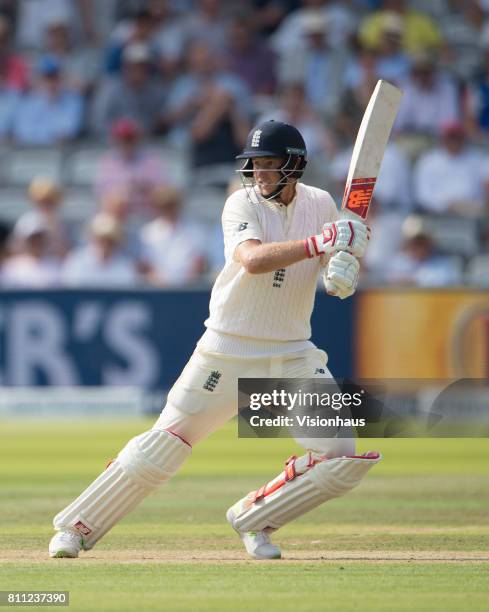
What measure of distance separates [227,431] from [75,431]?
56.7 inches

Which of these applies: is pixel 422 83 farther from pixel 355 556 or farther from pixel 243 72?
pixel 355 556

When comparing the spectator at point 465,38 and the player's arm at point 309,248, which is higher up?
the spectator at point 465,38

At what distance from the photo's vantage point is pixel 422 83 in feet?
45.2

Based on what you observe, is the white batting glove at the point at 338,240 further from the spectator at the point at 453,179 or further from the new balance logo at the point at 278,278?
the spectator at the point at 453,179

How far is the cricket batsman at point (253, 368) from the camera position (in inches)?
212

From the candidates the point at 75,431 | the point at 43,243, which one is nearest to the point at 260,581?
the point at 75,431

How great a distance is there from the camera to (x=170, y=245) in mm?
12680

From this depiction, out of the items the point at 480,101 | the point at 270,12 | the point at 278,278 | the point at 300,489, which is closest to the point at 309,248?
the point at 278,278

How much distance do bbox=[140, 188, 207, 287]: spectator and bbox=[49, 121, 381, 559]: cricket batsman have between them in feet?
22.9

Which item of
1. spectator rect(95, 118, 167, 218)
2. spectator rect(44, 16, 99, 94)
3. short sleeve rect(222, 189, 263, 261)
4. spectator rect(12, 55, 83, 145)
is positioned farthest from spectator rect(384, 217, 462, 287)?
short sleeve rect(222, 189, 263, 261)

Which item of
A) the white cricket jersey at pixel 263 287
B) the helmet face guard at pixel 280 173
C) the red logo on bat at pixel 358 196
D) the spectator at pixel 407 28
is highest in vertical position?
the spectator at pixel 407 28

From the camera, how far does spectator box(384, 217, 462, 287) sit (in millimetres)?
12234

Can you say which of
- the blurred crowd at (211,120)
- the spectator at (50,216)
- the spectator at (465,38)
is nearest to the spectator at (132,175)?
the blurred crowd at (211,120)

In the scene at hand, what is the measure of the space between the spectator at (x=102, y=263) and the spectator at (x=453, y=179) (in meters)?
2.93
